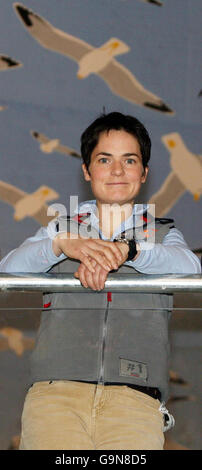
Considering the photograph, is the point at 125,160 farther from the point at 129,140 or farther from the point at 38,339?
the point at 38,339

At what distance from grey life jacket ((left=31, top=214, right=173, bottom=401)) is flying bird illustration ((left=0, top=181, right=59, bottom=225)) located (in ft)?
5.76

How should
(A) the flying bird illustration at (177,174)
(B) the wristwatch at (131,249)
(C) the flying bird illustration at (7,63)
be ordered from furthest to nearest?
1. (A) the flying bird illustration at (177,174)
2. (C) the flying bird illustration at (7,63)
3. (B) the wristwatch at (131,249)

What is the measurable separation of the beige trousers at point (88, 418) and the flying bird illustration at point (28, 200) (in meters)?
1.81

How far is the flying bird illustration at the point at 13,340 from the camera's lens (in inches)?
48.6

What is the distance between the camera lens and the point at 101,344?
1290 millimetres

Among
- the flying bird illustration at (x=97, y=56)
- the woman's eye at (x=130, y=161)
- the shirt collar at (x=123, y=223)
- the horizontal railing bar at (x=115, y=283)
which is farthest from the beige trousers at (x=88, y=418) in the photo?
the flying bird illustration at (x=97, y=56)

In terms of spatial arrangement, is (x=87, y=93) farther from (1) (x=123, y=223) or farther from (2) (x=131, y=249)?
(2) (x=131, y=249)

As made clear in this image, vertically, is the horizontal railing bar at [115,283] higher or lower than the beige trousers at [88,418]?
higher

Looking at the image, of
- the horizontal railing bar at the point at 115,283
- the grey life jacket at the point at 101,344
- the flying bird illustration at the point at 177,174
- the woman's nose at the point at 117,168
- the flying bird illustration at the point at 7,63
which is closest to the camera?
the horizontal railing bar at the point at 115,283

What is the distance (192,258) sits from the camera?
1462 millimetres

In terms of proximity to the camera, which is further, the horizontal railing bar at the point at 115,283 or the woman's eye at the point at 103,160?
the woman's eye at the point at 103,160

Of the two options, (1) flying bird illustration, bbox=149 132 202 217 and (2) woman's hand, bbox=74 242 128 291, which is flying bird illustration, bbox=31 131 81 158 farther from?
(2) woman's hand, bbox=74 242 128 291

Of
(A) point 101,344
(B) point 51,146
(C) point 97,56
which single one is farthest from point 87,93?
(A) point 101,344

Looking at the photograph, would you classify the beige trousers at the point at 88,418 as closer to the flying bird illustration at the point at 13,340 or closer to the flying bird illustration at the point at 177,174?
the flying bird illustration at the point at 13,340
